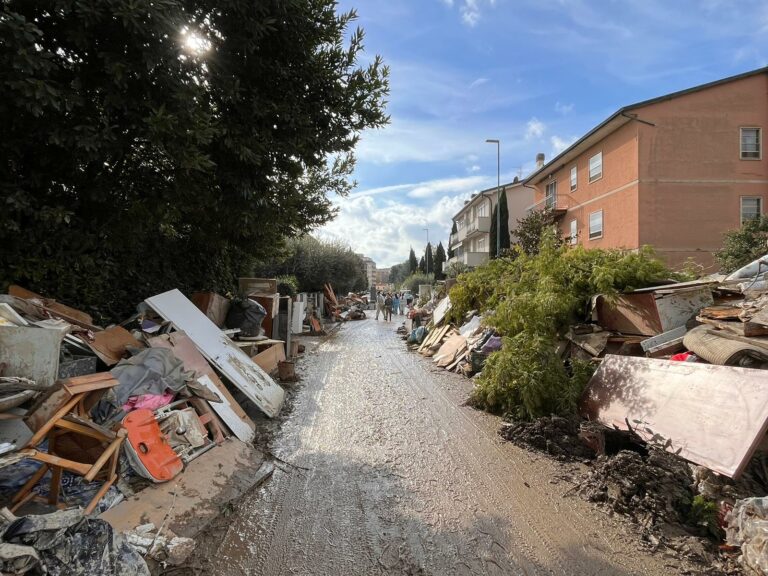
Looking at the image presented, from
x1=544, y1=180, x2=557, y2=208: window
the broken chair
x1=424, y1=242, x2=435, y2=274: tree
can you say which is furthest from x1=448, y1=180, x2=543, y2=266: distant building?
the broken chair

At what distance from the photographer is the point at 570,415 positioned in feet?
16.9

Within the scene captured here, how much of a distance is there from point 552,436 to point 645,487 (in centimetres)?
139

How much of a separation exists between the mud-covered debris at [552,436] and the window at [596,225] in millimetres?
19141

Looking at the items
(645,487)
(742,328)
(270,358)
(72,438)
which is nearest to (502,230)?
(270,358)

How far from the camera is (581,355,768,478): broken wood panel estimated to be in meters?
3.24

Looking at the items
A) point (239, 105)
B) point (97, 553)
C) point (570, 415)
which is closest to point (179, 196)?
point (239, 105)

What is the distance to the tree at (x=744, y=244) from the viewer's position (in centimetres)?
1366

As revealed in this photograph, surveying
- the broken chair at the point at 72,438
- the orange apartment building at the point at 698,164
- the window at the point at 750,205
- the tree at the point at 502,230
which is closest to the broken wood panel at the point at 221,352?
the broken chair at the point at 72,438

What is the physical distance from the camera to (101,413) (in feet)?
12.7

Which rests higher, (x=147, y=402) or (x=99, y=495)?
(x=147, y=402)

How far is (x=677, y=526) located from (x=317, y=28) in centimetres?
637

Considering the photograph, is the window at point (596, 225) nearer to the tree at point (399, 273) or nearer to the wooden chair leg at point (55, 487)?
the wooden chair leg at point (55, 487)

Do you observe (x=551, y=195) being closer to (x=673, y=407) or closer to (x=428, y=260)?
(x=673, y=407)

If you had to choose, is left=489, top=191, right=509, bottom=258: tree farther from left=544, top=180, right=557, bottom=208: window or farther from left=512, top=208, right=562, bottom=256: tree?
left=512, top=208, right=562, bottom=256: tree
